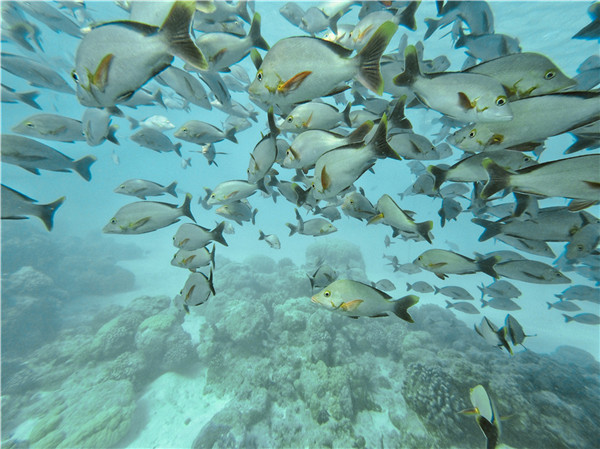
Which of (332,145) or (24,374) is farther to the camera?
(24,374)

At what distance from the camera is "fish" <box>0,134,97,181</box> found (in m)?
2.46

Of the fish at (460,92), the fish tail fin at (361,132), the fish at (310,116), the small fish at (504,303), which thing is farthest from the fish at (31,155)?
the small fish at (504,303)

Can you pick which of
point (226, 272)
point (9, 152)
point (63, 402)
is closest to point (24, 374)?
point (63, 402)

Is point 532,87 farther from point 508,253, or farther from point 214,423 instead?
point 214,423

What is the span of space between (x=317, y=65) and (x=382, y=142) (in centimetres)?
70

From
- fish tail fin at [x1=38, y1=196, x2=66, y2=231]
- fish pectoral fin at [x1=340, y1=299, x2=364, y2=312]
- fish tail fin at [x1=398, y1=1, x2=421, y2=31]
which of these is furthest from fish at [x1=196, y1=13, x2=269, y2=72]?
fish pectoral fin at [x1=340, y1=299, x2=364, y2=312]

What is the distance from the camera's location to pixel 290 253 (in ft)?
107

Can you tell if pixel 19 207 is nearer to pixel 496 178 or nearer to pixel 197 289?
pixel 197 289

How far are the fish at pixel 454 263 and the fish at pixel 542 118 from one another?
1179 mm

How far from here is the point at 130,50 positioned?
1.26 metres

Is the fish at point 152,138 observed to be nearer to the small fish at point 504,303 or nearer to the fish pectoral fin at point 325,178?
the fish pectoral fin at point 325,178

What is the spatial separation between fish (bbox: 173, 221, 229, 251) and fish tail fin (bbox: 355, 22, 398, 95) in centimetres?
215

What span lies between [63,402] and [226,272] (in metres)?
8.37

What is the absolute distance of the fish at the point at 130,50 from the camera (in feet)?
4.03
